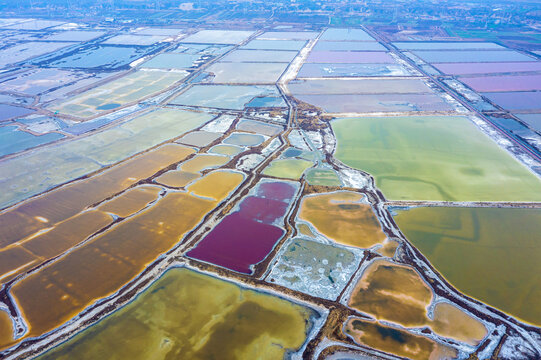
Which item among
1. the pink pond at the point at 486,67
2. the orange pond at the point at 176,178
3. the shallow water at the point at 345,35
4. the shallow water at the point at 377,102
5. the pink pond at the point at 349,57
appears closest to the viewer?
the orange pond at the point at 176,178

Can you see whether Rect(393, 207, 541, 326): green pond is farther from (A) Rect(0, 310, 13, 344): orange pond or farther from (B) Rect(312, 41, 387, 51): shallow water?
(B) Rect(312, 41, 387, 51): shallow water

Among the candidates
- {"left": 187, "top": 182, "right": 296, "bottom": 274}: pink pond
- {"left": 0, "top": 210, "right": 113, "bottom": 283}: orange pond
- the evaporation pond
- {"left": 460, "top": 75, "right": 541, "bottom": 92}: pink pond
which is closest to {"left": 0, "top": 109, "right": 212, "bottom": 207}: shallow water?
the evaporation pond

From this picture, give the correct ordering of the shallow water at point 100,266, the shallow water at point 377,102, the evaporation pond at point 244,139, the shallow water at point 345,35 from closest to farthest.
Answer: the shallow water at point 100,266 → the evaporation pond at point 244,139 → the shallow water at point 377,102 → the shallow water at point 345,35

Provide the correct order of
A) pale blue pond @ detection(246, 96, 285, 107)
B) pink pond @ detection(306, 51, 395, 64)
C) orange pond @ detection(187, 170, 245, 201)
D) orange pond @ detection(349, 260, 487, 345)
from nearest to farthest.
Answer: orange pond @ detection(349, 260, 487, 345), orange pond @ detection(187, 170, 245, 201), pale blue pond @ detection(246, 96, 285, 107), pink pond @ detection(306, 51, 395, 64)

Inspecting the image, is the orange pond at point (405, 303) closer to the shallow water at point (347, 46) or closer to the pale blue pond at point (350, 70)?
the pale blue pond at point (350, 70)

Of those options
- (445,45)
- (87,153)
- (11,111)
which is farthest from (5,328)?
(445,45)

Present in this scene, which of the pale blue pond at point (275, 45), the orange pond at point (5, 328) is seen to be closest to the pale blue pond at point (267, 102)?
the pale blue pond at point (275, 45)
